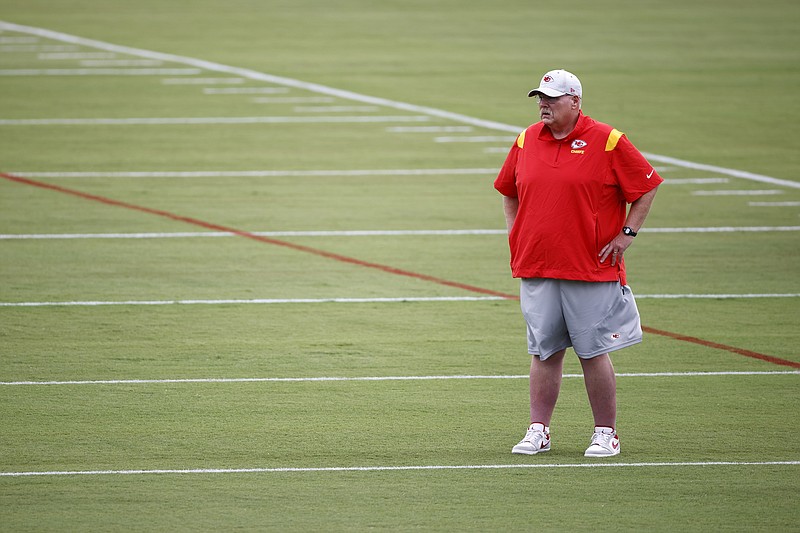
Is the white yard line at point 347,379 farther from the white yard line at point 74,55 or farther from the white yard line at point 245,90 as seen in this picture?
the white yard line at point 74,55

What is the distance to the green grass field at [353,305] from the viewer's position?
7047mm

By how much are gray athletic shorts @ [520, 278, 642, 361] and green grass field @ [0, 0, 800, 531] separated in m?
0.61

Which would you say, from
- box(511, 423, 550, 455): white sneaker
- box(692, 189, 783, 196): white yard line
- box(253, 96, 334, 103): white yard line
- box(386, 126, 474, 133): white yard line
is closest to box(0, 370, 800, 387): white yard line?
box(511, 423, 550, 455): white sneaker

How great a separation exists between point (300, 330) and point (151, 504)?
3.86 m

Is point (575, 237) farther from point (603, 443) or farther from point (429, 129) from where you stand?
point (429, 129)

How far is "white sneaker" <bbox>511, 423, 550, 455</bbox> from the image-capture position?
7.59 metres

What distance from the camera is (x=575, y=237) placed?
24.2ft

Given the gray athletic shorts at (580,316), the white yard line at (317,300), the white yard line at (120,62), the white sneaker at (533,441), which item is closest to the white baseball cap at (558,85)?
the gray athletic shorts at (580,316)

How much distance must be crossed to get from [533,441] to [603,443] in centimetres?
37

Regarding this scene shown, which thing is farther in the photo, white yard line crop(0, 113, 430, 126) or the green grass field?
white yard line crop(0, 113, 430, 126)

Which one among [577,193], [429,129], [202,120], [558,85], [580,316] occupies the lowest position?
[580,316]

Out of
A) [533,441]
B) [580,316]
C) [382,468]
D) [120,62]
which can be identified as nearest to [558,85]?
[580,316]

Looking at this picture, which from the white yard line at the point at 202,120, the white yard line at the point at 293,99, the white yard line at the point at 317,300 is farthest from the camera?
the white yard line at the point at 293,99

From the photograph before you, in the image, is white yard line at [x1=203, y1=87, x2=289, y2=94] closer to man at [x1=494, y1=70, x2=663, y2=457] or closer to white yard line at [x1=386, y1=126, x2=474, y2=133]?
white yard line at [x1=386, y1=126, x2=474, y2=133]
